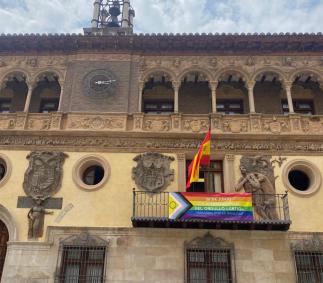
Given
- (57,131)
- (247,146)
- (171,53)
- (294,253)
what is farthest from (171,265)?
(171,53)

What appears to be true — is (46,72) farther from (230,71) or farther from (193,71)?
(230,71)

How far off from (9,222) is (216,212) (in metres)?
6.99

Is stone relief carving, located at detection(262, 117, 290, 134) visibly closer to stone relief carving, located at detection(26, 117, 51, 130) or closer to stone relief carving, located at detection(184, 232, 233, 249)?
stone relief carving, located at detection(184, 232, 233, 249)

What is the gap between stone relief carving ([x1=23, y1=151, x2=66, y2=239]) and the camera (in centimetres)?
1268

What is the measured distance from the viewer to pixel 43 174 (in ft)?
44.3

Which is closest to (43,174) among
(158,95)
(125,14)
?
(158,95)

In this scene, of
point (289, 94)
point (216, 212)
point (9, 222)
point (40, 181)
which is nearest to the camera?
point (216, 212)

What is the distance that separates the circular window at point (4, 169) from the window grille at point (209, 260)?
681 cm

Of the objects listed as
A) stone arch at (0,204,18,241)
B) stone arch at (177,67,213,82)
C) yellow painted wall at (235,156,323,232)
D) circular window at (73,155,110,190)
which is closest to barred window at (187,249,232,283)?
yellow painted wall at (235,156,323,232)

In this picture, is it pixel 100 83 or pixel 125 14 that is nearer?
pixel 100 83

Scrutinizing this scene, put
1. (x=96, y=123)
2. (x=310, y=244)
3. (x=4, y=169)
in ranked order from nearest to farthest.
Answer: (x=310, y=244), (x=4, y=169), (x=96, y=123)

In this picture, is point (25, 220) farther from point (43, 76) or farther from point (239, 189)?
point (239, 189)

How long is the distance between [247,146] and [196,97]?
11.5ft

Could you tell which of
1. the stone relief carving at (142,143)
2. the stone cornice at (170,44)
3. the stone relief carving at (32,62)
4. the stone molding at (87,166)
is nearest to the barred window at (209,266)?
the stone relief carving at (142,143)
